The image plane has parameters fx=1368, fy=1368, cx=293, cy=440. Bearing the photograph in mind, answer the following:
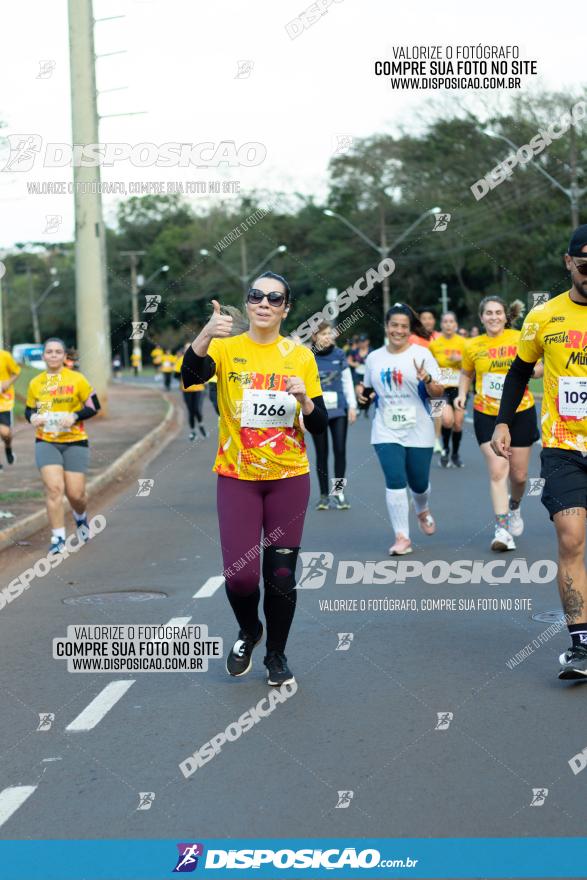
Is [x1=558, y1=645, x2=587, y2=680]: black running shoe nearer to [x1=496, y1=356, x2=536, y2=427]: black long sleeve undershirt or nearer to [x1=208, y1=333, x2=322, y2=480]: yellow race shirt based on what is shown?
[x1=496, y1=356, x2=536, y2=427]: black long sleeve undershirt

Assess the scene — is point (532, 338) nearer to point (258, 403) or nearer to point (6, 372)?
point (258, 403)

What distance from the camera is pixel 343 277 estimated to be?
3211 inches

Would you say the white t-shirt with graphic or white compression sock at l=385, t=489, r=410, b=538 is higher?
the white t-shirt with graphic

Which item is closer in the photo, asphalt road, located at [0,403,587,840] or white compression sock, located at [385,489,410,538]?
asphalt road, located at [0,403,587,840]

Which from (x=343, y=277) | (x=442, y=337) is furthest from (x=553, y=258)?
(x=442, y=337)

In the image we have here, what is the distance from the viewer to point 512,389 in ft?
23.3

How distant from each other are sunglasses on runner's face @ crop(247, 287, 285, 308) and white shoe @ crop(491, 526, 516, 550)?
4.73 m

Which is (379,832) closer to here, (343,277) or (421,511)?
(421,511)

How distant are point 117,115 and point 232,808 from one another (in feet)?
88.1

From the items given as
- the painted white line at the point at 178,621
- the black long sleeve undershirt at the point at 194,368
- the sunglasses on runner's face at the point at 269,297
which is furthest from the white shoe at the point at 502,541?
the black long sleeve undershirt at the point at 194,368

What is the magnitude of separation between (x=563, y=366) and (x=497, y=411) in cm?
467

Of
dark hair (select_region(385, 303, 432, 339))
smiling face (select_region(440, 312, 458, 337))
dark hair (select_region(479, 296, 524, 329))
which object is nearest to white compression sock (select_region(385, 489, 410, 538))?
dark hair (select_region(385, 303, 432, 339))

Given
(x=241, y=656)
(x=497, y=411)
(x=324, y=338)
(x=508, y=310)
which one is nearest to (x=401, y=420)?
(x=497, y=411)

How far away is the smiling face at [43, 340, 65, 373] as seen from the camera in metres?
11.6
